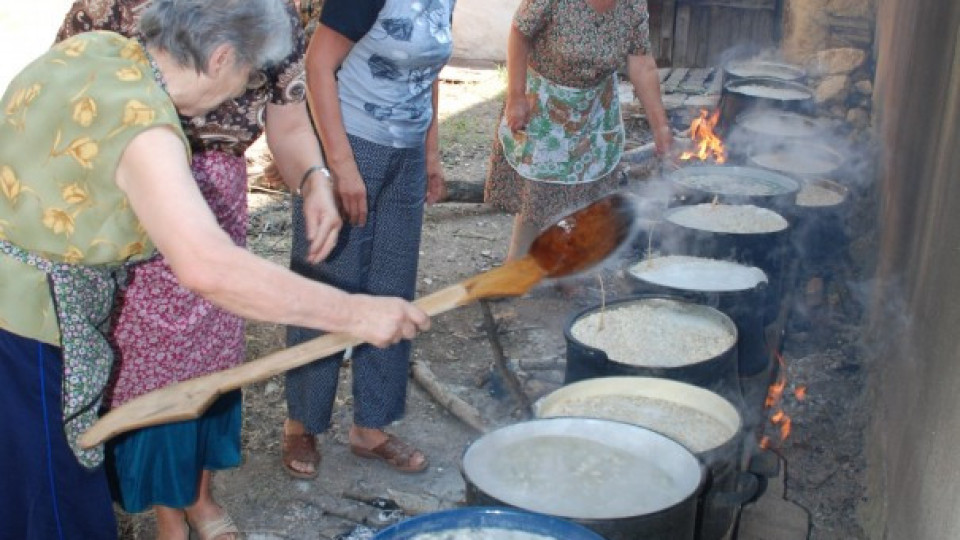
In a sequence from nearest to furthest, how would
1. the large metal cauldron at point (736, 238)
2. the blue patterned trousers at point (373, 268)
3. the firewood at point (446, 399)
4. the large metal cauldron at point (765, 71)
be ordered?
1. the blue patterned trousers at point (373, 268)
2. the large metal cauldron at point (736, 238)
3. the firewood at point (446, 399)
4. the large metal cauldron at point (765, 71)

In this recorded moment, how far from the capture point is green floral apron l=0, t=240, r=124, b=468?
2.58 meters

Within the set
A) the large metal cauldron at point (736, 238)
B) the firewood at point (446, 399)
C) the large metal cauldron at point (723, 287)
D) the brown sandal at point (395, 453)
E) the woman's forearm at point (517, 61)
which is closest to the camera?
the large metal cauldron at point (723, 287)

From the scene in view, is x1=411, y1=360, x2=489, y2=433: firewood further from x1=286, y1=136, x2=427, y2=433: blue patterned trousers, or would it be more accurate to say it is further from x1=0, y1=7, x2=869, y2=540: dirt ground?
x1=286, y1=136, x2=427, y2=433: blue patterned trousers

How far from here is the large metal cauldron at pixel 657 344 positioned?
10.2 ft

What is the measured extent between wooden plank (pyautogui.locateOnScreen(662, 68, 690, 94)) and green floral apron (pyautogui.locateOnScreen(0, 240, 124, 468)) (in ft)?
24.2

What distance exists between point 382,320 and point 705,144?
4558 mm

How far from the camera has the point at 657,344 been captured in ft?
11.4

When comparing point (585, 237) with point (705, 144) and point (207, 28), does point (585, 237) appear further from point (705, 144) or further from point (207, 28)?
point (705, 144)

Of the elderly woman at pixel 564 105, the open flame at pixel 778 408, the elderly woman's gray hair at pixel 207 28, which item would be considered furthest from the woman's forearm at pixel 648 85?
the elderly woman's gray hair at pixel 207 28

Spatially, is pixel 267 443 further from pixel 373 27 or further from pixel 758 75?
pixel 758 75

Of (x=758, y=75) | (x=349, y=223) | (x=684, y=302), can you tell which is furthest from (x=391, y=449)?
(x=758, y=75)

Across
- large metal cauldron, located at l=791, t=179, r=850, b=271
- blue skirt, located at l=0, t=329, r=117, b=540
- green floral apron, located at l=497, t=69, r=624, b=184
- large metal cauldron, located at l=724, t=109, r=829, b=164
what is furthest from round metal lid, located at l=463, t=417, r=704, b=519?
large metal cauldron, located at l=724, t=109, r=829, b=164

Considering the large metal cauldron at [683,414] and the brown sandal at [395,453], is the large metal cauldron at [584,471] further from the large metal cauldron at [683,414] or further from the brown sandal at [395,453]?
the brown sandal at [395,453]

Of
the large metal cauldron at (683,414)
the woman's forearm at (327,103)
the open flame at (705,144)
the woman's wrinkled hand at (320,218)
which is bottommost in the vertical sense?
the open flame at (705,144)
